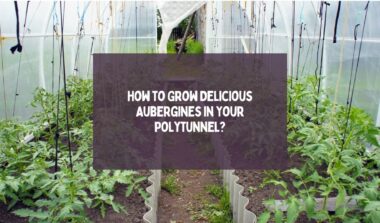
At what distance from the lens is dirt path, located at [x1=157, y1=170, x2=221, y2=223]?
2.88 meters

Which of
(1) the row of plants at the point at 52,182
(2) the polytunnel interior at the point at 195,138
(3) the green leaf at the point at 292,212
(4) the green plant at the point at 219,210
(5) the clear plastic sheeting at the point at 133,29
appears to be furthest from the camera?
(5) the clear plastic sheeting at the point at 133,29

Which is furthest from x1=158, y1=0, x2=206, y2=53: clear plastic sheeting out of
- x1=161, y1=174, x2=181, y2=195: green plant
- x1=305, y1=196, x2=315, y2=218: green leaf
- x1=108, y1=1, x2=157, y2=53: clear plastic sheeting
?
x1=305, y1=196, x2=315, y2=218: green leaf

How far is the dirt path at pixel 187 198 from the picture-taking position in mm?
2875

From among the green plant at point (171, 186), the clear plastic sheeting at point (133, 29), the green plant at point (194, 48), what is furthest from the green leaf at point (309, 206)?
the green plant at point (194, 48)

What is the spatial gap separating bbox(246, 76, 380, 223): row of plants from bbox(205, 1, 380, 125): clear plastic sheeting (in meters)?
0.21

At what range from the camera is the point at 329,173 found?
1.75 m

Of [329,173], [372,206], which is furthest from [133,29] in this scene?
[372,206]

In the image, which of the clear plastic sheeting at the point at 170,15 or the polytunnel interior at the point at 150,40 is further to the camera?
the clear plastic sheeting at the point at 170,15

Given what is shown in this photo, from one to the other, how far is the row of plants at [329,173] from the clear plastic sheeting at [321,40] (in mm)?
210

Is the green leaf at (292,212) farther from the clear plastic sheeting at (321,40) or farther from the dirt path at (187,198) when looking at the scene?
the dirt path at (187,198)

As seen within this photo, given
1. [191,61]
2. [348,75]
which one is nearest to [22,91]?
[348,75]

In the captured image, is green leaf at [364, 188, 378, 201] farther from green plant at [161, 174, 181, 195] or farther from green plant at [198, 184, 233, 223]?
green plant at [161, 174, 181, 195]

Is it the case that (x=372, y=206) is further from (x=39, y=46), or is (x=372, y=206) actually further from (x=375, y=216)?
(x=39, y=46)

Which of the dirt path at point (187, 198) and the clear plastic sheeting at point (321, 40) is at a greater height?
the clear plastic sheeting at point (321, 40)
